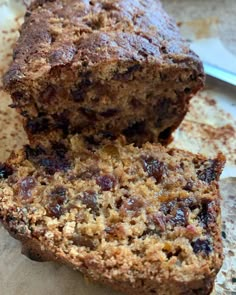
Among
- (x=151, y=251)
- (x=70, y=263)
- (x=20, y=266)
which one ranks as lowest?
(x=20, y=266)

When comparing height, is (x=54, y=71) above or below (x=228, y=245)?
above

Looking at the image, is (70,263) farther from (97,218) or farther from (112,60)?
(112,60)

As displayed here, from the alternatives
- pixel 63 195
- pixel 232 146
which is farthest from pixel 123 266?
pixel 232 146

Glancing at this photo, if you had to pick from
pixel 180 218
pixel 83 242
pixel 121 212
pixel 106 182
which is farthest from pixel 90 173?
pixel 180 218

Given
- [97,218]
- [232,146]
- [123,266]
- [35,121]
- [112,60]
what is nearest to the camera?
[123,266]

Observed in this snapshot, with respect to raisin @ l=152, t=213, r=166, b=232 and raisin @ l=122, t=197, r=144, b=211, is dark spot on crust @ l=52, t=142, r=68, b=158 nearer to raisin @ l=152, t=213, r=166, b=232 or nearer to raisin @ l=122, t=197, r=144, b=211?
raisin @ l=122, t=197, r=144, b=211

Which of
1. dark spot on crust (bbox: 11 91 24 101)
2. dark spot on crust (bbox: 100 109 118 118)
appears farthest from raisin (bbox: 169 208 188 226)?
dark spot on crust (bbox: 11 91 24 101)

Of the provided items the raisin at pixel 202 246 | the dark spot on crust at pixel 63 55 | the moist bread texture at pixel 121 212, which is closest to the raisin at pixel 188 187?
the moist bread texture at pixel 121 212

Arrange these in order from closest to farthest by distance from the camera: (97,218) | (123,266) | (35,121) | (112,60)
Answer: (123,266) → (97,218) → (112,60) → (35,121)

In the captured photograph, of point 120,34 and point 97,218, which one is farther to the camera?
point 120,34
